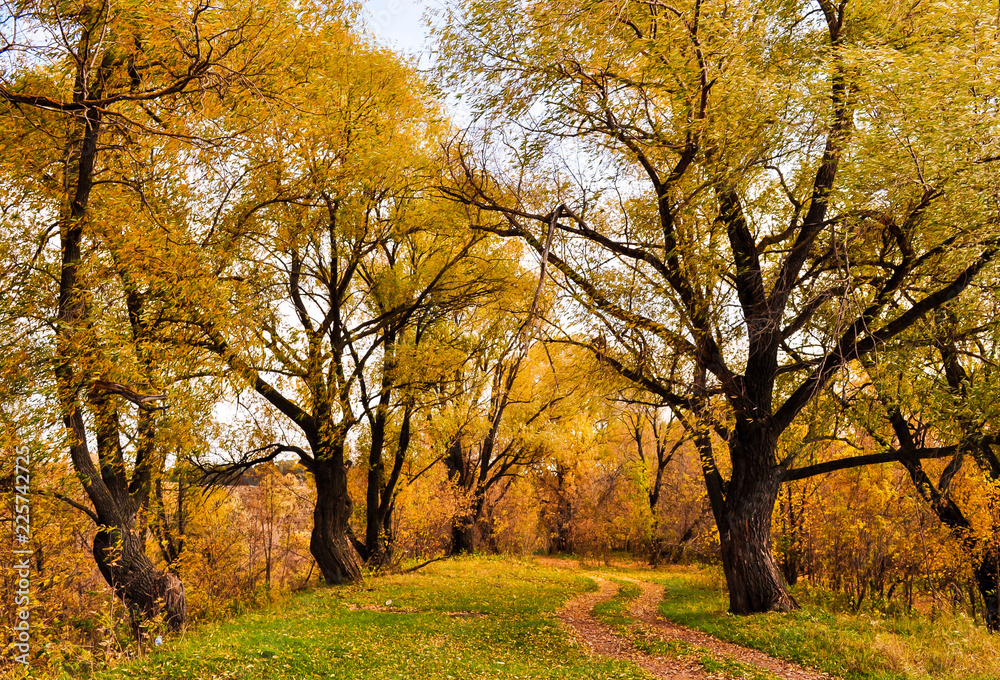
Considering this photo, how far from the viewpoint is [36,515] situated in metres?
10.3

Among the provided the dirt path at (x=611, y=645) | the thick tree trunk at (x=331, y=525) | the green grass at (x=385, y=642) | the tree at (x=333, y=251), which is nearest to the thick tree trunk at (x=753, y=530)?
the dirt path at (x=611, y=645)

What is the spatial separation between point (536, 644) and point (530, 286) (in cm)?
858

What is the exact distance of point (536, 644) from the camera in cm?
963

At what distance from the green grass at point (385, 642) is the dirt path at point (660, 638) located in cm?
45

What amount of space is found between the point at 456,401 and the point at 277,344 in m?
6.59

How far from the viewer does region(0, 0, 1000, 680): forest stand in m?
6.76

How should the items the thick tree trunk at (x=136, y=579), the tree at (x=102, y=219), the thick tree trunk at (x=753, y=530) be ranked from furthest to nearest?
the thick tree trunk at (x=753, y=530)
the thick tree trunk at (x=136, y=579)
the tree at (x=102, y=219)

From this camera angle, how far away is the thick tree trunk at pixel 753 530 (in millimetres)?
10781

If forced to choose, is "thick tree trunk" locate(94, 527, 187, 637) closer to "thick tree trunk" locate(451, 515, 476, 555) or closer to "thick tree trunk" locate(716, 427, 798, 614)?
"thick tree trunk" locate(716, 427, 798, 614)

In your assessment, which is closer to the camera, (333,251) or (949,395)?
(949,395)

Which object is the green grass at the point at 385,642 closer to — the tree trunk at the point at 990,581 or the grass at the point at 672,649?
the grass at the point at 672,649
